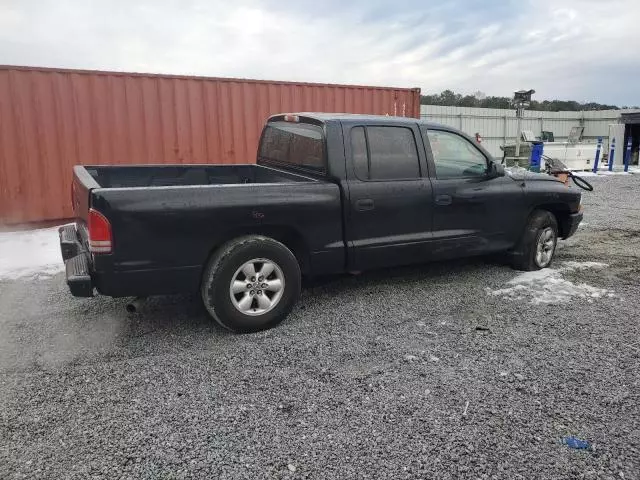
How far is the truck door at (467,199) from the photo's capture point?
4844mm

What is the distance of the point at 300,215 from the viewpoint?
4.08 metres

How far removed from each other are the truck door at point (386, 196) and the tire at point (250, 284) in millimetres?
701

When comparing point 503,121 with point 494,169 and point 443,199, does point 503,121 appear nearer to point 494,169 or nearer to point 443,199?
point 494,169

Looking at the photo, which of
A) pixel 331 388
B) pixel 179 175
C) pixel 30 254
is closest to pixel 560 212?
pixel 331 388

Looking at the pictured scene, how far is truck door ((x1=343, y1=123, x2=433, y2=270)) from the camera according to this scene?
439cm

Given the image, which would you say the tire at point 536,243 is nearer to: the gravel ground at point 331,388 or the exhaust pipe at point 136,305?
the gravel ground at point 331,388

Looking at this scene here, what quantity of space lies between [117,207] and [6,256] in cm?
424

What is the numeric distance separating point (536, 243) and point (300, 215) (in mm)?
2962

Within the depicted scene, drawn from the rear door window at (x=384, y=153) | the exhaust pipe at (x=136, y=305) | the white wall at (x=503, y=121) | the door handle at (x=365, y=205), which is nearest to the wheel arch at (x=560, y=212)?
the rear door window at (x=384, y=153)

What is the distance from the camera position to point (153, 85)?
8.73 m

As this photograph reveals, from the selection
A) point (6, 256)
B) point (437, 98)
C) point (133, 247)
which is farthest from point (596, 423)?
point (437, 98)

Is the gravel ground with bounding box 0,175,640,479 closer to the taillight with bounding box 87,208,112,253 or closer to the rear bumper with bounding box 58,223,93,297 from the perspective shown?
the rear bumper with bounding box 58,223,93,297

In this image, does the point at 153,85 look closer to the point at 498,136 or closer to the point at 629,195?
the point at 629,195

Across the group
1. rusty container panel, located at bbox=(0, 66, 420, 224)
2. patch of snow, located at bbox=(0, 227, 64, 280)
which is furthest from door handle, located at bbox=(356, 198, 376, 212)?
rusty container panel, located at bbox=(0, 66, 420, 224)
